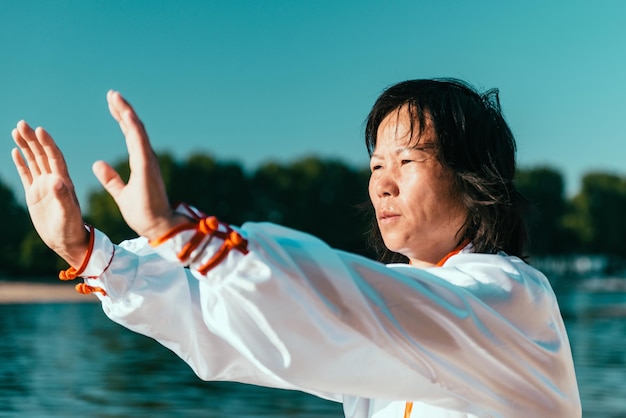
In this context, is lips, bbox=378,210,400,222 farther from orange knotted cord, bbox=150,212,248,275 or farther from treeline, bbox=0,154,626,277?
treeline, bbox=0,154,626,277

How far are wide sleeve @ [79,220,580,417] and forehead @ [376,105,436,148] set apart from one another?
310 millimetres

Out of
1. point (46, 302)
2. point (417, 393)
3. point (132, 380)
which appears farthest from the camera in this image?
point (46, 302)

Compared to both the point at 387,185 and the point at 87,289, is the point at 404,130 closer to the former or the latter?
the point at 387,185

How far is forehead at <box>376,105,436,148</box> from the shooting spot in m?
2.08

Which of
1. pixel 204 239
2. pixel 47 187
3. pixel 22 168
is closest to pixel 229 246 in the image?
pixel 204 239

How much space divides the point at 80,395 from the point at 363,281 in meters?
10.6

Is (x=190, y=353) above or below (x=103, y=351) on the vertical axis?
above

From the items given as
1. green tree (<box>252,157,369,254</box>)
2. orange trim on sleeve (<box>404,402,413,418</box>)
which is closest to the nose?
orange trim on sleeve (<box>404,402,413,418</box>)

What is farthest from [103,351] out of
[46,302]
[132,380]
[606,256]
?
[606,256]

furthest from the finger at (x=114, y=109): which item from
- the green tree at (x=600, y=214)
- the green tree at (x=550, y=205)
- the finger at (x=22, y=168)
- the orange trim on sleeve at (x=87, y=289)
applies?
the green tree at (x=600, y=214)

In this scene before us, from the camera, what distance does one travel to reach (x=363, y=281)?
1556 millimetres

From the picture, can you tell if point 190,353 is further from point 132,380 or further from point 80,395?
point 132,380

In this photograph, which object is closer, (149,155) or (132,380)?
(149,155)

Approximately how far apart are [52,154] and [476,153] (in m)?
0.92
